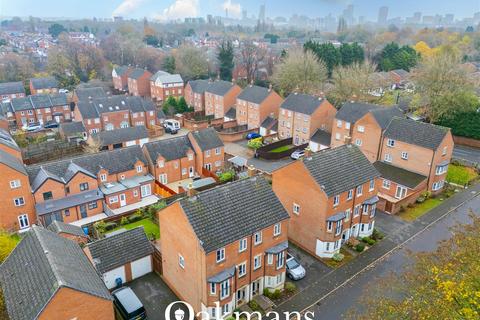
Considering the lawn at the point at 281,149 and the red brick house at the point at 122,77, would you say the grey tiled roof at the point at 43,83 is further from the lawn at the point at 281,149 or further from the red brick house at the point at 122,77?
the lawn at the point at 281,149

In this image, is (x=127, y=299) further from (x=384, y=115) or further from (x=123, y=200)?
(x=384, y=115)

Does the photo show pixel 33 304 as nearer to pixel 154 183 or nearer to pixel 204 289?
pixel 204 289

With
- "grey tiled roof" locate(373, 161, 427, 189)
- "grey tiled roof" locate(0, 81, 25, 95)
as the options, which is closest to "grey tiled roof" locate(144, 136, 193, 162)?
"grey tiled roof" locate(373, 161, 427, 189)

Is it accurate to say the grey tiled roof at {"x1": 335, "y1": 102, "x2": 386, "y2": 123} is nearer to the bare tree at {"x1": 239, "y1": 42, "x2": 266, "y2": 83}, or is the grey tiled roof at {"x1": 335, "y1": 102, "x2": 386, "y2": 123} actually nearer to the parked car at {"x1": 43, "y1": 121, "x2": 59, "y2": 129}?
the bare tree at {"x1": 239, "y1": 42, "x2": 266, "y2": 83}

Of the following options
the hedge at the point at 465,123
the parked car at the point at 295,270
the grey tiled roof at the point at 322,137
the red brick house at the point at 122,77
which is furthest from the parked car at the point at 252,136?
the red brick house at the point at 122,77

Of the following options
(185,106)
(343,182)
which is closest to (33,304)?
(343,182)

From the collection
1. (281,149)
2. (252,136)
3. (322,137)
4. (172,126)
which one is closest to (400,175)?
(322,137)
